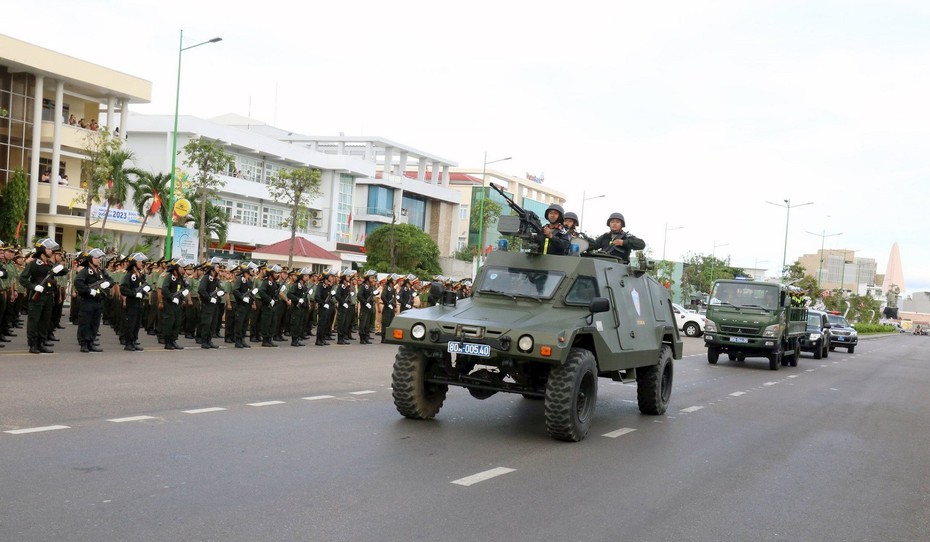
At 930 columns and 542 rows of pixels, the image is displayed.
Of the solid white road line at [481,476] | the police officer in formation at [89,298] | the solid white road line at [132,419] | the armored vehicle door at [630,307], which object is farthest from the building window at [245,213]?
the solid white road line at [481,476]

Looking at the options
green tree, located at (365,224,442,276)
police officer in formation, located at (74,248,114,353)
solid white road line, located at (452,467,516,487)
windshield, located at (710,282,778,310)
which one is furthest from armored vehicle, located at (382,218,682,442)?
green tree, located at (365,224,442,276)

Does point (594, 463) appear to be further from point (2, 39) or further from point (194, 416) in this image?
point (2, 39)

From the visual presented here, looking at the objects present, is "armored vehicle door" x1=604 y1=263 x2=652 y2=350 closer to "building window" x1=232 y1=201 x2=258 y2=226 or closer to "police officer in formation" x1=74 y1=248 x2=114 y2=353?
"police officer in formation" x1=74 y1=248 x2=114 y2=353

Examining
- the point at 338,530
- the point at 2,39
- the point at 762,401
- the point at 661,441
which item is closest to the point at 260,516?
the point at 338,530

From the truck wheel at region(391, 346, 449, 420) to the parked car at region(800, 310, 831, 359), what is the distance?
24.7 meters

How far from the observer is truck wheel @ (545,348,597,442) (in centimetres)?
900

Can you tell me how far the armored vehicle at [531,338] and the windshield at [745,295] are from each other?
13.1 metres

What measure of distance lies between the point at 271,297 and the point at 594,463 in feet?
43.2

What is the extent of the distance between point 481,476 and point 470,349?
185 centimetres

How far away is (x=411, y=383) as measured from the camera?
9680mm

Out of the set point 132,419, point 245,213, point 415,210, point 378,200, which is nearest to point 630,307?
point 132,419

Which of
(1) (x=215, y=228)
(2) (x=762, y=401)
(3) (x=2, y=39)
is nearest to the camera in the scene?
(2) (x=762, y=401)

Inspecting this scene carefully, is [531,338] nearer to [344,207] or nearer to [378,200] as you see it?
[344,207]

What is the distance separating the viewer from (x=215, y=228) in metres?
51.9
